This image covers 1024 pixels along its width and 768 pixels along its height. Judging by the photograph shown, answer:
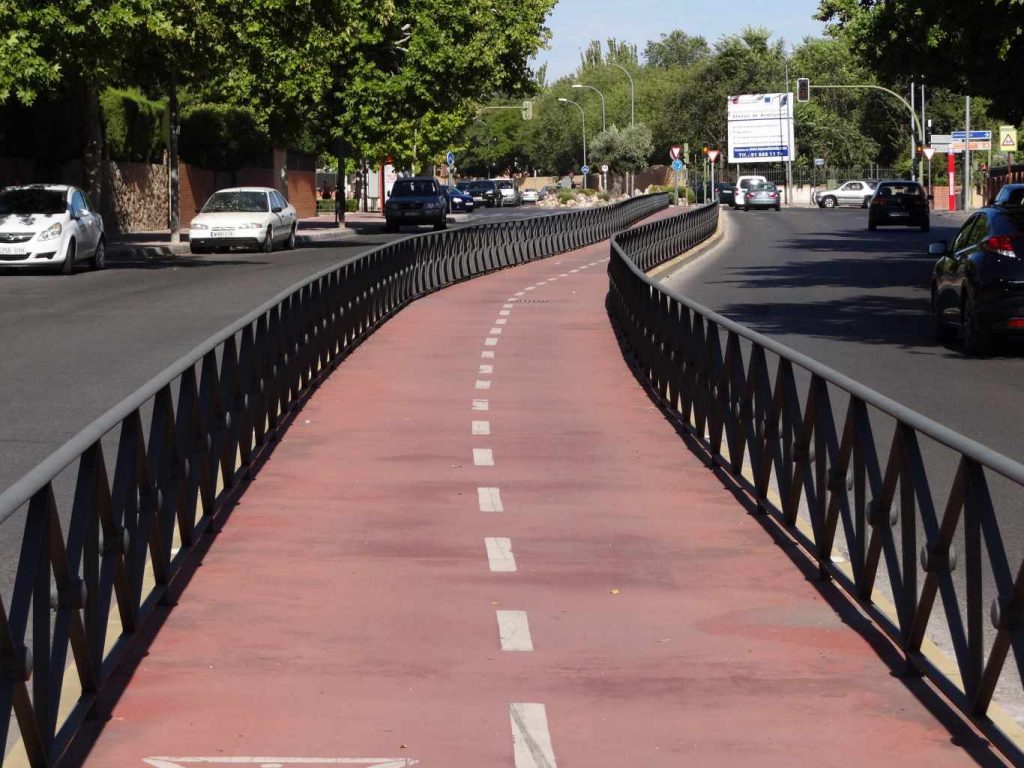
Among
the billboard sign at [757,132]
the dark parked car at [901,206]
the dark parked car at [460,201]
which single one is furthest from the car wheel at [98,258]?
the billboard sign at [757,132]

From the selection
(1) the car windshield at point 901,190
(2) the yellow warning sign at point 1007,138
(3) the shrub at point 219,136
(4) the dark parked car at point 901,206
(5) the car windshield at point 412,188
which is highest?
(3) the shrub at point 219,136

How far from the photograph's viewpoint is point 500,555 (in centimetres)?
841

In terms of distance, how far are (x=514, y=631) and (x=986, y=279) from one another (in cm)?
1183

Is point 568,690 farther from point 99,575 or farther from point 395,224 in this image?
point 395,224

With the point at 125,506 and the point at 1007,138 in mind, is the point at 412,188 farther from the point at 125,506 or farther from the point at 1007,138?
the point at 125,506

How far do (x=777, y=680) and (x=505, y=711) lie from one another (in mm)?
1013

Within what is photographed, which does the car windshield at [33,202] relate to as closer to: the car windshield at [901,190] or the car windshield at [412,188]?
the car windshield at [412,188]

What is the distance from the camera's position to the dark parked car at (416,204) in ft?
192

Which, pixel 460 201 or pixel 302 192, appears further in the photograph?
pixel 460 201

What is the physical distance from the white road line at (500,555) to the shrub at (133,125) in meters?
40.5

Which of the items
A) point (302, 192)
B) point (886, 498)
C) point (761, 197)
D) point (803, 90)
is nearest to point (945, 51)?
point (886, 498)

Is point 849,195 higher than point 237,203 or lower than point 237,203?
lower

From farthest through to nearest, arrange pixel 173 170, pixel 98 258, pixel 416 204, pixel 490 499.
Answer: pixel 416 204, pixel 173 170, pixel 98 258, pixel 490 499

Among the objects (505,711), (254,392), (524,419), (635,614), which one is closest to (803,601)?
(635,614)
